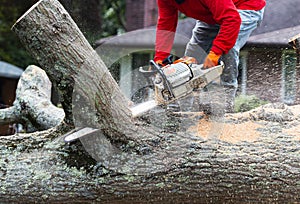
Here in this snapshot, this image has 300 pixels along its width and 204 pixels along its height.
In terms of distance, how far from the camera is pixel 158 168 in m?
2.75

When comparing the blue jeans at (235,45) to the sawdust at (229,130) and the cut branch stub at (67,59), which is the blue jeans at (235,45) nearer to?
the sawdust at (229,130)

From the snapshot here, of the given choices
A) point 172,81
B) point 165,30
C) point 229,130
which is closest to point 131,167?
point 172,81

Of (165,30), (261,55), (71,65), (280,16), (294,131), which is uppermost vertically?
(71,65)

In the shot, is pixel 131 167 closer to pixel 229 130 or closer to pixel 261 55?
pixel 229 130

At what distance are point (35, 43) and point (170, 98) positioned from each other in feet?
2.93

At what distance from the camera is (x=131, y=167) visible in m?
2.76

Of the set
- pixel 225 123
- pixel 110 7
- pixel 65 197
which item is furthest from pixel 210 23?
pixel 110 7

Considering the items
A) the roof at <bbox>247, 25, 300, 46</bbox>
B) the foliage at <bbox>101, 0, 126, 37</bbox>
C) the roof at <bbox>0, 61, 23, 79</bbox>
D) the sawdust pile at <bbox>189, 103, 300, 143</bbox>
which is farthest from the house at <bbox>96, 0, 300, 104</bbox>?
the foliage at <bbox>101, 0, 126, 37</bbox>

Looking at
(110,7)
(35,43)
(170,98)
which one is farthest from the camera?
(110,7)

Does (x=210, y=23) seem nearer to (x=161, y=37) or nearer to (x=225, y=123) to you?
(x=161, y=37)

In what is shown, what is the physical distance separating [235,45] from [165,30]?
52cm

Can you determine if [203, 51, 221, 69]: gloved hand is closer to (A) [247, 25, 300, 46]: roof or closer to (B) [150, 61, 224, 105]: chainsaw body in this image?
(B) [150, 61, 224, 105]: chainsaw body

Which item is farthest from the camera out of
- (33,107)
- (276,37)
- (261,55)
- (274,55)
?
(276,37)

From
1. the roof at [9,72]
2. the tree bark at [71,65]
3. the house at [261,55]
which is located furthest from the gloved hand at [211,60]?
the roof at [9,72]
